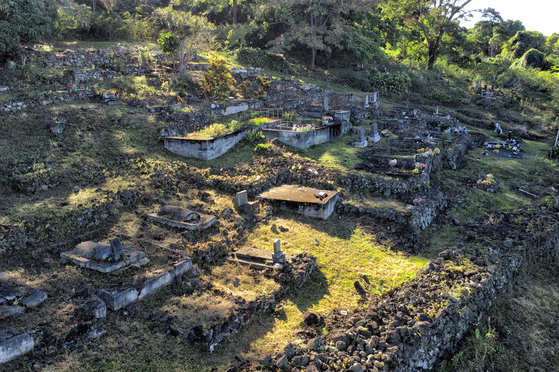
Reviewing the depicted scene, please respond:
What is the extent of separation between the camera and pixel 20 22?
60.1ft

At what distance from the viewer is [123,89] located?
19156 mm

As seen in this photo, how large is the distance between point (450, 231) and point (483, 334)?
5.08 m

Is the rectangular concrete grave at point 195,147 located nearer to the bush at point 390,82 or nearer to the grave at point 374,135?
the grave at point 374,135

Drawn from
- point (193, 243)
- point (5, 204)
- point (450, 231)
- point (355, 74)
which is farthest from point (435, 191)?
point (355, 74)

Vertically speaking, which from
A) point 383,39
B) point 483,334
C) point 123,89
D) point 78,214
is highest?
point 383,39

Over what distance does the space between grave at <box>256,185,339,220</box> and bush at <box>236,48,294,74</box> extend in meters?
20.2

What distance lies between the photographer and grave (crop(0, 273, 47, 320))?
23.5ft

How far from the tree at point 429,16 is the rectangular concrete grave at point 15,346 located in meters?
41.3

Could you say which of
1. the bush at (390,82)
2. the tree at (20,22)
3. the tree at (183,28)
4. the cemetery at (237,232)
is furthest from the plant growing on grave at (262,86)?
the bush at (390,82)

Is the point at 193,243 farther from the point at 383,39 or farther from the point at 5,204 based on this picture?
the point at 383,39

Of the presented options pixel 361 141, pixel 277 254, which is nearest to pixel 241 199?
pixel 277 254

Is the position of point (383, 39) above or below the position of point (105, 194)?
above

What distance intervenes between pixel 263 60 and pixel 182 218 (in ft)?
78.8

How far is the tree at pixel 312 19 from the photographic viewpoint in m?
30.7
